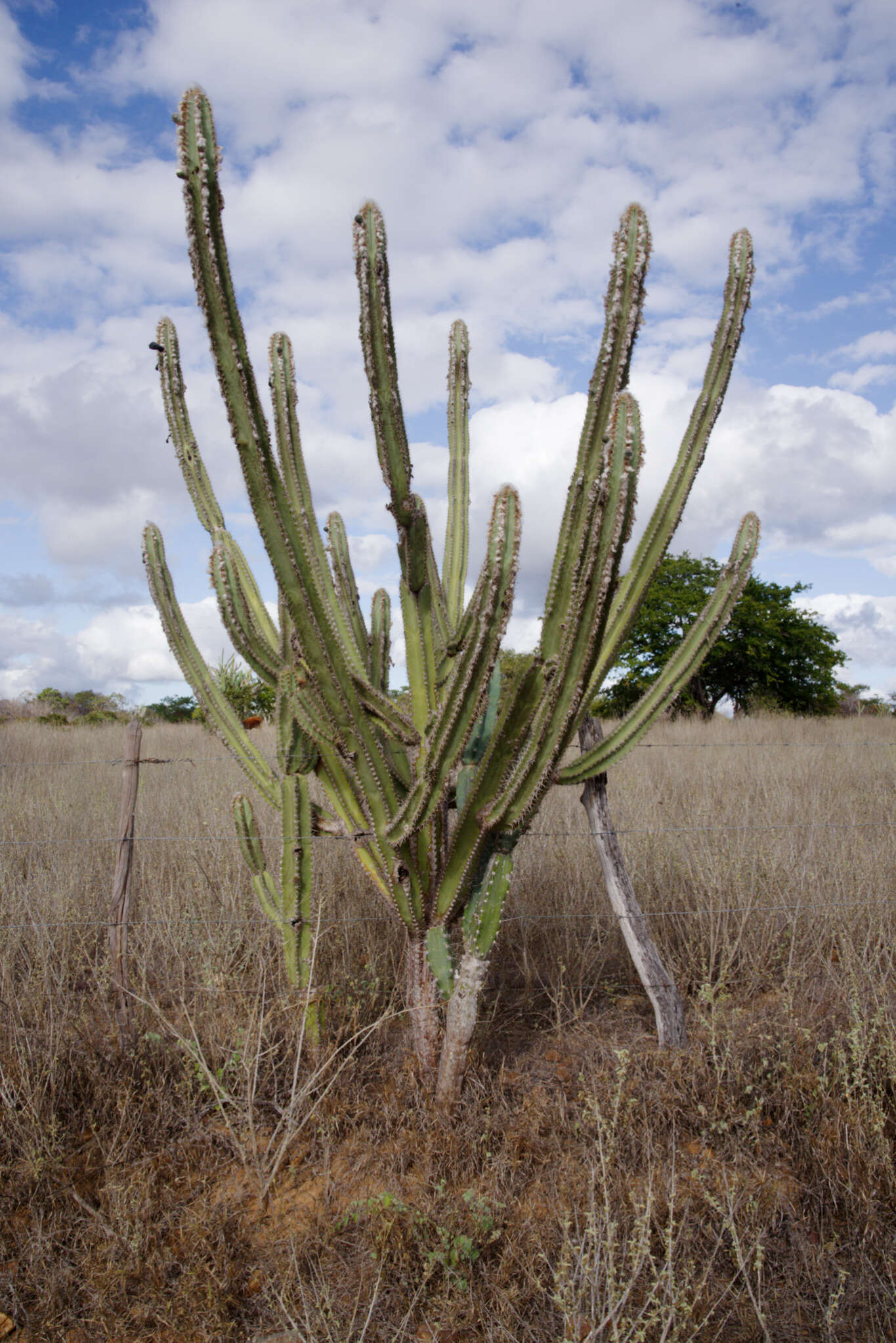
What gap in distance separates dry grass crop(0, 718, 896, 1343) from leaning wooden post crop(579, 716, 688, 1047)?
15 cm

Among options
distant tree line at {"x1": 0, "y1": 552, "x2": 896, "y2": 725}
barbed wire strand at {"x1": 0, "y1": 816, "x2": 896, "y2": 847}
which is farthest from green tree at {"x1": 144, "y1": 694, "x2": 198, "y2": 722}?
barbed wire strand at {"x1": 0, "y1": 816, "x2": 896, "y2": 847}

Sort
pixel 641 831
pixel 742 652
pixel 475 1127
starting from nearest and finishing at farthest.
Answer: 1. pixel 475 1127
2. pixel 641 831
3. pixel 742 652

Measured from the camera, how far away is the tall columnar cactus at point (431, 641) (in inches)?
85.7

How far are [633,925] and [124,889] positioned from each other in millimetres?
2113

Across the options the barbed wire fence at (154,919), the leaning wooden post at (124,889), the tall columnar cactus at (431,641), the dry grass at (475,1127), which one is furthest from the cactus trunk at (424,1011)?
the leaning wooden post at (124,889)

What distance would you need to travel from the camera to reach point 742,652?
17203 millimetres

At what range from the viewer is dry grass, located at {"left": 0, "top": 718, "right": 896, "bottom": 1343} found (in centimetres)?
196

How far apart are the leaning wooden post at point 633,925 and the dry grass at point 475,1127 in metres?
0.15

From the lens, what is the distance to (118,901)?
315cm

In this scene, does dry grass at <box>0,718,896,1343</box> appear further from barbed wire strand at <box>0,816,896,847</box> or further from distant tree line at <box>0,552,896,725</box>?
distant tree line at <box>0,552,896,725</box>

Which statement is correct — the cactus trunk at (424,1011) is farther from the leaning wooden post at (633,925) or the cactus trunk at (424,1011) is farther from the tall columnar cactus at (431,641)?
the leaning wooden post at (633,925)

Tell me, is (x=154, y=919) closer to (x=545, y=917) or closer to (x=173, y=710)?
(x=545, y=917)

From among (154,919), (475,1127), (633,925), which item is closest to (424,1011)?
(475,1127)

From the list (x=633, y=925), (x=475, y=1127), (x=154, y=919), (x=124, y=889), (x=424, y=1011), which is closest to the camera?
(x=475, y=1127)
